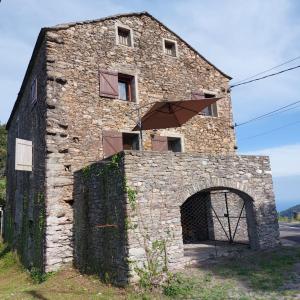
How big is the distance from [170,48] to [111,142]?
5.25 meters

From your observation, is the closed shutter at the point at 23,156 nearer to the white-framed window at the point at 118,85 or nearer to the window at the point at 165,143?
the white-framed window at the point at 118,85

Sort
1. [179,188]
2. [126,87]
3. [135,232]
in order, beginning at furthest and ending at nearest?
[126,87]
[179,188]
[135,232]

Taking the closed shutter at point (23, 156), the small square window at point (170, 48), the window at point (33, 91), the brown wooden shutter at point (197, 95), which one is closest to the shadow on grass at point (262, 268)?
the brown wooden shutter at point (197, 95)

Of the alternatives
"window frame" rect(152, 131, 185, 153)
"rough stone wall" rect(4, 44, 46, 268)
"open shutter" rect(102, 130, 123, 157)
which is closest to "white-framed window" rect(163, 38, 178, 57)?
"window frame" rect(152, 131, 185, 153)

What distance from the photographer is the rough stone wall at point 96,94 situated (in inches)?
387

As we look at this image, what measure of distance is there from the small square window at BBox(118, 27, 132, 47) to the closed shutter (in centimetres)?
516

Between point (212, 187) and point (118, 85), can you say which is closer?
point (212, 187)

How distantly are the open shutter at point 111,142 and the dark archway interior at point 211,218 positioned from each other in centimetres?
337

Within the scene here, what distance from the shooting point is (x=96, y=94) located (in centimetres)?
1105

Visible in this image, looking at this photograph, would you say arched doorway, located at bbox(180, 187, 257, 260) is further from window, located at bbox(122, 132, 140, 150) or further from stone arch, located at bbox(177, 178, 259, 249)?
window, located at bbox(122, 132, 140, 150)

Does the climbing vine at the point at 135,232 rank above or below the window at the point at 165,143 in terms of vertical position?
below

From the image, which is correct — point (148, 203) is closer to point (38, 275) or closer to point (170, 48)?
point (38, 275)

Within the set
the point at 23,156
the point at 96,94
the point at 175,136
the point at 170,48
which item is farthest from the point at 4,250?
the point at 170,48

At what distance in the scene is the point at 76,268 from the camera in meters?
9.41
